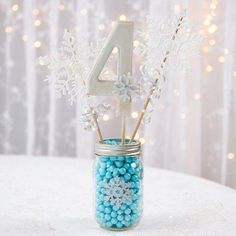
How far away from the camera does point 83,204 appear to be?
114 cm

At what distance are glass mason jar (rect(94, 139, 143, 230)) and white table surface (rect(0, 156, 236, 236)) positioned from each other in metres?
0.03

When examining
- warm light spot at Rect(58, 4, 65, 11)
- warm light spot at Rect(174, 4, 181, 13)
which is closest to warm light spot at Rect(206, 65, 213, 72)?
warm light spot at Rect(174, 4, 181, 13)

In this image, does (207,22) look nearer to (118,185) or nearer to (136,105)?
(136,105)

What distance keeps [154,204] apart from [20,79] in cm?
137

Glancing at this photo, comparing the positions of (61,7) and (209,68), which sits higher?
(61,7)

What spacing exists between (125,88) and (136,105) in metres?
1.28

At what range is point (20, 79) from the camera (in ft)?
7.64

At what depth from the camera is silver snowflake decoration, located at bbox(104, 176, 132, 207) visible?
3.07 ft

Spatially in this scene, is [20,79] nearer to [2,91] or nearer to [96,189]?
[2,91]

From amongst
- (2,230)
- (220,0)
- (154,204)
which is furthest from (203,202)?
(220,0)

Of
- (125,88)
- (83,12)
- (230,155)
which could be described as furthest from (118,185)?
(83,12)

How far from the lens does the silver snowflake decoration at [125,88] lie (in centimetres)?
92

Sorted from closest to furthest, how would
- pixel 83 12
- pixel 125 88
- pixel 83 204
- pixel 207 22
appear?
1. pixel 125 88
2. pixel 83 204
3. pixel 207 22
4. pixel 83 12

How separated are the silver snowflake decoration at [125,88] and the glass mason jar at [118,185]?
97 mm
